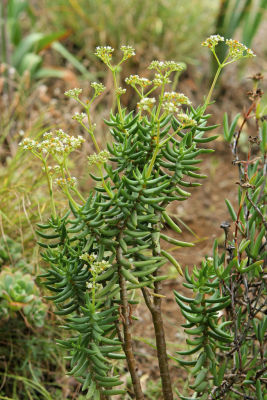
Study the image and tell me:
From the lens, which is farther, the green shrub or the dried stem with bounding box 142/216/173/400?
the dried stem with bounding box 142/216/173/400

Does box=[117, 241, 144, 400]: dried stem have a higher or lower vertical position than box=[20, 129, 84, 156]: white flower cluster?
lower

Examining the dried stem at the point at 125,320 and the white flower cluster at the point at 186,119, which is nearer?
the white flower cluster at the point at 186,119

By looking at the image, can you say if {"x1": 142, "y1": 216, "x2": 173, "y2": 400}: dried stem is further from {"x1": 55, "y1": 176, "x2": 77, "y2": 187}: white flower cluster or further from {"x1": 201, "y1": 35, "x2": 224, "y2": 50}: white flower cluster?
{"x1": 201, "y1": 35, "x2": 224, "y2": 50}: white flower cluster

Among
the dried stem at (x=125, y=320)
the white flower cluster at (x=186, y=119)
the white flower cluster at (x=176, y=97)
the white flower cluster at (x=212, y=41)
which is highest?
the white flower cluster at (x=212, y=41)

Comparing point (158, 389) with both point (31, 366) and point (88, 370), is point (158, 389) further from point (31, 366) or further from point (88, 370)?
point (88, 370)

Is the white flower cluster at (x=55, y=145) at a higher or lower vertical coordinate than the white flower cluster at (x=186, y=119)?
lower

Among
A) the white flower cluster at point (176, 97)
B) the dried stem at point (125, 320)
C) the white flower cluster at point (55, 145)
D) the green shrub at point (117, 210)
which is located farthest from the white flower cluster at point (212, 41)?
the dried stem at point (125, 320)

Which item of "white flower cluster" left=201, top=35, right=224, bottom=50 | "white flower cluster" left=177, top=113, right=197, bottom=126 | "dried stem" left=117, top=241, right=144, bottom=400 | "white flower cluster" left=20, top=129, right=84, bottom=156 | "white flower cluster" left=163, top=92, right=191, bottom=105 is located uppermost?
"white flower cluster" left=201, top=35, right=224, bottom=50

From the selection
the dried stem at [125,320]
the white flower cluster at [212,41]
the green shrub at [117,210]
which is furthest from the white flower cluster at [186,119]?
the dried stem at [125,320]

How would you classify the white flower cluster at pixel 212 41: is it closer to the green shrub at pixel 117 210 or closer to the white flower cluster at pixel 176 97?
the green shrub at pixel 117 210

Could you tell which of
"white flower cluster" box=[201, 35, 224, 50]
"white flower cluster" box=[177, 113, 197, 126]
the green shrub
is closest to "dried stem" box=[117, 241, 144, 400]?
the green shrub

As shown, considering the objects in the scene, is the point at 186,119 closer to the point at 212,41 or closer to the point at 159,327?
the point at 212,41

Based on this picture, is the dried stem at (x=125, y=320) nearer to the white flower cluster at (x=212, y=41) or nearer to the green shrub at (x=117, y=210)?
the green shrub at (x=117, y=210)

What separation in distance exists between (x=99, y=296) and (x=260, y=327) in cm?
41
